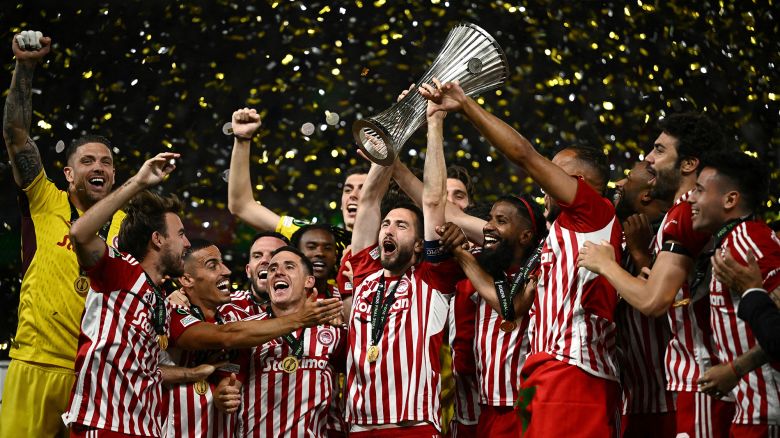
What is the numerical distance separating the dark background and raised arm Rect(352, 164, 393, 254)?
193cm

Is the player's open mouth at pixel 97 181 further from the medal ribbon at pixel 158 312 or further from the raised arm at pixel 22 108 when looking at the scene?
the medal ribbon at pixel 158 312

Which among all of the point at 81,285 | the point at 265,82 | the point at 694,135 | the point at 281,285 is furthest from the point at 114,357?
the point at 265,82

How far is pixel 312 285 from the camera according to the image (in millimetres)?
4730

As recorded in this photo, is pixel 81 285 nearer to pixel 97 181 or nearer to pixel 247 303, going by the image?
pixel 97 181

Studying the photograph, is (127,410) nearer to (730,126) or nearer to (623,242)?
(623,242)

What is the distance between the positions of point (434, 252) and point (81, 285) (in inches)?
65.2

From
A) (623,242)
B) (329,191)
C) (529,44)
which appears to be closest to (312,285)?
(623,242)

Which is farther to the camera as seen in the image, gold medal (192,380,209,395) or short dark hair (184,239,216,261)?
short dark hair (184,239,216,261)

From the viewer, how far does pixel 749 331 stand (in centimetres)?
361

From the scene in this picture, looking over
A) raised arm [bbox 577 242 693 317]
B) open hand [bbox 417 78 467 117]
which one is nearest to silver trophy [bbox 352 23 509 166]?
open hand [bbox 417 78 467 117]

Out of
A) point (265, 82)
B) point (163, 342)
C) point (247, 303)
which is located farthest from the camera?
point (265, 82)

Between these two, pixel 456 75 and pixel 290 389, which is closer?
pixel 456 75

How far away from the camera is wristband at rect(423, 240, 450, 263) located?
4.37m

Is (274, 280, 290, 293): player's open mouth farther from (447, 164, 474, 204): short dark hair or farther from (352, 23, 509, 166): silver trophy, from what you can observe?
(447, 164, 474, 204): short dark hair
